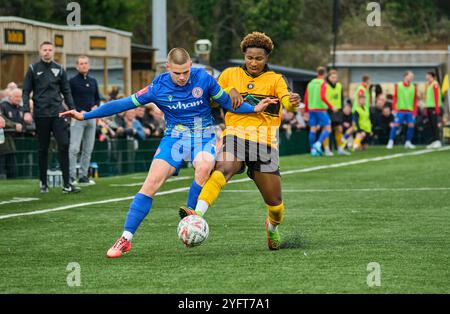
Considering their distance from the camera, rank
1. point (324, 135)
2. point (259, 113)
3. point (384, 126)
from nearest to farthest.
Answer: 1. point (259, 113)
2. point (324, 135)
3. point (384, 126)

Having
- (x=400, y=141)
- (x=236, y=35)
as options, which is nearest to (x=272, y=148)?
(x=400, y=141)

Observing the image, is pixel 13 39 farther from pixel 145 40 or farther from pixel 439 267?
pixel 145 40

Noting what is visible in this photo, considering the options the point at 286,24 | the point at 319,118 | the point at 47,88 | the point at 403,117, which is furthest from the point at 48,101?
the point at 286,24

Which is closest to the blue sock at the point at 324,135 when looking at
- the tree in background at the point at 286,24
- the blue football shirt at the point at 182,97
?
the blue football shirt at the point at 182,97

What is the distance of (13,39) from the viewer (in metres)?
26.1

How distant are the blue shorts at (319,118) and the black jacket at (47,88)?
13.0m

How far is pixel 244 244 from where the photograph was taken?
11812 mm

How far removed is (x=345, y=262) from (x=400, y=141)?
29622 mm

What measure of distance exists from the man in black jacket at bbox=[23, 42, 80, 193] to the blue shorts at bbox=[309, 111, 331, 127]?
512 inches

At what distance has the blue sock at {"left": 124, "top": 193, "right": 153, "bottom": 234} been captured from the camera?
11.0 metres

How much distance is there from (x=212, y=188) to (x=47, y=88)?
25.8ft

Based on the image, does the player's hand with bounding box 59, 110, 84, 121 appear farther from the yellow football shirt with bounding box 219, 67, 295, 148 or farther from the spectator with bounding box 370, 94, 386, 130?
the spectator with bounding box 370, 94, 386, 130

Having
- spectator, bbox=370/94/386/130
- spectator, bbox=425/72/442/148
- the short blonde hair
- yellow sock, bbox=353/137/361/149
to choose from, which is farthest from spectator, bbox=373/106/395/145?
the short blonde hair

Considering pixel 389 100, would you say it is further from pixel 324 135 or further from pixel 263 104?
pixel 263 104
